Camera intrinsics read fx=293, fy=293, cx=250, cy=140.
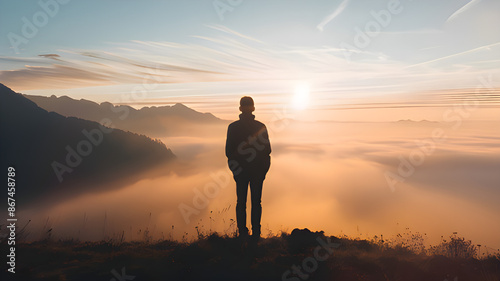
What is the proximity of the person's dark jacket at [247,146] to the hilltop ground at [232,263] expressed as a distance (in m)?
1.77

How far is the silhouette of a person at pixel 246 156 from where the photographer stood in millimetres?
7094

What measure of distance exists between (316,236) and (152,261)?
436cm

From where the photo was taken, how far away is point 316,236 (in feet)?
26.6

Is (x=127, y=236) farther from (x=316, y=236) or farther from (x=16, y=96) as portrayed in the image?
(x=16, y=96)

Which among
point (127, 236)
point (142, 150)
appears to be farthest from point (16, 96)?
point (127, 236)

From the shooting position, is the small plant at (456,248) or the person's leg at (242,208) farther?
the small plant at (456,248)

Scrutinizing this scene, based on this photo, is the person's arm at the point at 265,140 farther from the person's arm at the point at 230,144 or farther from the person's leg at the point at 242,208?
the person's leg at the point at 242,208

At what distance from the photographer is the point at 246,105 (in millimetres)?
7152

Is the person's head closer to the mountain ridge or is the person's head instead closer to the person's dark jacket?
the person's dark jacket

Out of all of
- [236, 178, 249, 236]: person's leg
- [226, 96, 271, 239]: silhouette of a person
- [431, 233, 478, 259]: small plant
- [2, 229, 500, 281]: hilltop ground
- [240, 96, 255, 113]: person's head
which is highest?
[240, 96, 255, 113]: person's head

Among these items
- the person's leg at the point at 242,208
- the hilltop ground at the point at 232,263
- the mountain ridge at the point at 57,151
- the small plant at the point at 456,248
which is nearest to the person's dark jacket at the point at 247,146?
the person's leg at the point at 242,208

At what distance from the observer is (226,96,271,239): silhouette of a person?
7.09 m

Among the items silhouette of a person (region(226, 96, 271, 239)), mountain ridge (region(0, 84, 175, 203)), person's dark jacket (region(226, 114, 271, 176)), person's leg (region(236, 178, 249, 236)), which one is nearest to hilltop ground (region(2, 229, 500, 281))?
person's leg (region(236, 178, 249, 236))

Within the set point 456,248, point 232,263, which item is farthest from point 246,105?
point 456,248
